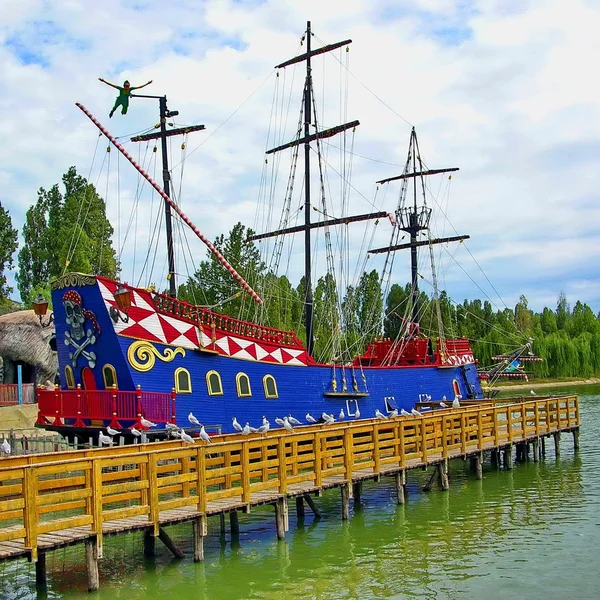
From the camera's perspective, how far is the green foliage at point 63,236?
47375 mm

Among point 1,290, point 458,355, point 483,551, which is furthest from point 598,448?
point 1,290

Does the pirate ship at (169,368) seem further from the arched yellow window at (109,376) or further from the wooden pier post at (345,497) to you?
the wooden pier post at (345,497)

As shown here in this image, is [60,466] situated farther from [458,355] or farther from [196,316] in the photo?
[458,355]

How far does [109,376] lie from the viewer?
22297mm

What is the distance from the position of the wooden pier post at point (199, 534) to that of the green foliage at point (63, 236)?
108ft

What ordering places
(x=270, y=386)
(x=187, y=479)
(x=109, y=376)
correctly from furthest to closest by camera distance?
(x=270, y=386) < (x=109, y=376) < (x=187, y=479)

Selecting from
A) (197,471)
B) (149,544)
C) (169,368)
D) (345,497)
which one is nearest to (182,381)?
(169,368)

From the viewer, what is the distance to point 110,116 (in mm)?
27391

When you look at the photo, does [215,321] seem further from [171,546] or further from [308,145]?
[308,145]

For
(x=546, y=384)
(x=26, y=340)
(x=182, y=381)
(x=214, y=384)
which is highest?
(x=26, y=340)

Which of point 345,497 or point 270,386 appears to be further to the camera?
point 270,386

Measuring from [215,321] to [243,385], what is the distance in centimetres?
222

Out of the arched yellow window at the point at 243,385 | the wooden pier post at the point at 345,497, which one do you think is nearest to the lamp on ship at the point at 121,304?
the arched yellow window at the point at 243,385

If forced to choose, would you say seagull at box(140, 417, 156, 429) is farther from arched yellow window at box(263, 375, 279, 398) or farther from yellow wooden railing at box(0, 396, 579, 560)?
arched yellow window at box(263, 375, 279, 398)
